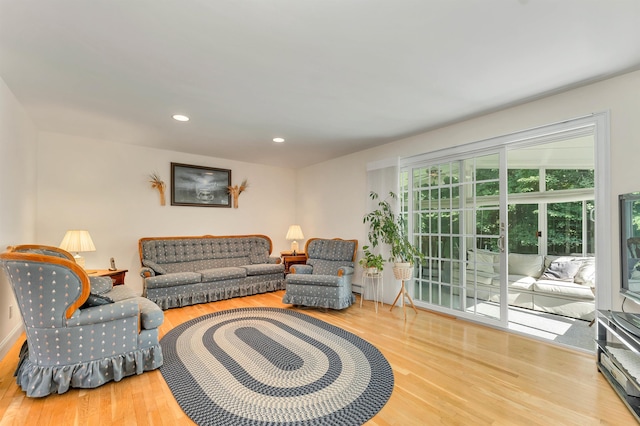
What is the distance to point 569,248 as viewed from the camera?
16.3ft

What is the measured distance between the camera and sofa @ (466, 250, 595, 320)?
3414mm

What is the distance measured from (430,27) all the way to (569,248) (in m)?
5.13

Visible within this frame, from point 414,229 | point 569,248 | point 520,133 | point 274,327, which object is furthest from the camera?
point 569,248

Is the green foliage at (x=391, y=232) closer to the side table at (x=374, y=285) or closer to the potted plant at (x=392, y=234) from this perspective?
the potted plant at (x=392, y=234)

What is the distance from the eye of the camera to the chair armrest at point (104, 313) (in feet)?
6.81

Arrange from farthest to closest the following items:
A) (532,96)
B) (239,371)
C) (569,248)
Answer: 1. (569,248)
2. (532,96)
3. (239,371)

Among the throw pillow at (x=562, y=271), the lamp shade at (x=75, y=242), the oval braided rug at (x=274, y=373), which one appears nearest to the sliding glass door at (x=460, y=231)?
the oval braided rug at (x=274, y=373)

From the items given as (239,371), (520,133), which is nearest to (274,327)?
(239,371)

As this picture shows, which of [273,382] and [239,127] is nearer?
[273,382]

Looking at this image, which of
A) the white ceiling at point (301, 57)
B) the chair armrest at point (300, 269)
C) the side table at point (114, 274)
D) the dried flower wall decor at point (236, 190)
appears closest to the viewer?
the white ceiling at point (301, 57)

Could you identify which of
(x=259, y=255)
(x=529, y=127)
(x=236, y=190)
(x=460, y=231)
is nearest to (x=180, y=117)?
(x=236, y=190)

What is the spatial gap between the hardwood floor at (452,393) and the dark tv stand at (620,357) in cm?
6

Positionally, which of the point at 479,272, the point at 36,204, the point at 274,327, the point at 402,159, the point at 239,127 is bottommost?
the point at 274,327

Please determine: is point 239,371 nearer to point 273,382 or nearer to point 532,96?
Answer: point 273,382
